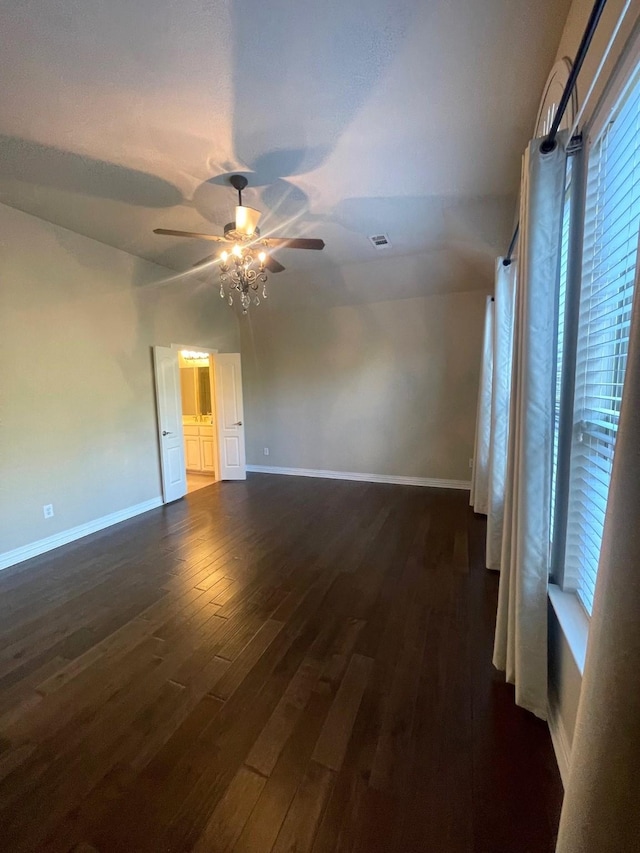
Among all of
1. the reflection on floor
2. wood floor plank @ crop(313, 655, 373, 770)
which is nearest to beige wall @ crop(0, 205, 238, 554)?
the reflection on floor

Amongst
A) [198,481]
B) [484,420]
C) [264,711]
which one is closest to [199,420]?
[198,481]

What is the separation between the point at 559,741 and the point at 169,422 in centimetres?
473

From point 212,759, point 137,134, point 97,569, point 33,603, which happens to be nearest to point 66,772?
point 212,759

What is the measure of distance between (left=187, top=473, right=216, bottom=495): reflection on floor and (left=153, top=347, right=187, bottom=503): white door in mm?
486

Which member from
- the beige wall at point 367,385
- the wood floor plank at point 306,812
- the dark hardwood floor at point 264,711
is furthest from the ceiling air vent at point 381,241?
the wood floor plank at point 306,812

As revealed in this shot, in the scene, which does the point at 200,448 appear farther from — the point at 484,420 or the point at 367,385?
the point at 484,420

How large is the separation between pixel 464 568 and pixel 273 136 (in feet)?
11.1

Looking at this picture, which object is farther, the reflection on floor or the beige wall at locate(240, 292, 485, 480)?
the reflection on floor

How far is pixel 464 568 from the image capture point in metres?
2.88

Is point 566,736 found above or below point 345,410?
below

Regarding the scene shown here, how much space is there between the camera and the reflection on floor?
5.59 meters

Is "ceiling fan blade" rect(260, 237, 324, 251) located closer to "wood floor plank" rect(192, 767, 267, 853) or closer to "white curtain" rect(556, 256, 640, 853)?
"white curtain" rect(556, 256, 640, 853)

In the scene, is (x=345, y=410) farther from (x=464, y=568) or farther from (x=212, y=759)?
(x=212, y=759)

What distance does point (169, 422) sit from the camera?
478 cm
